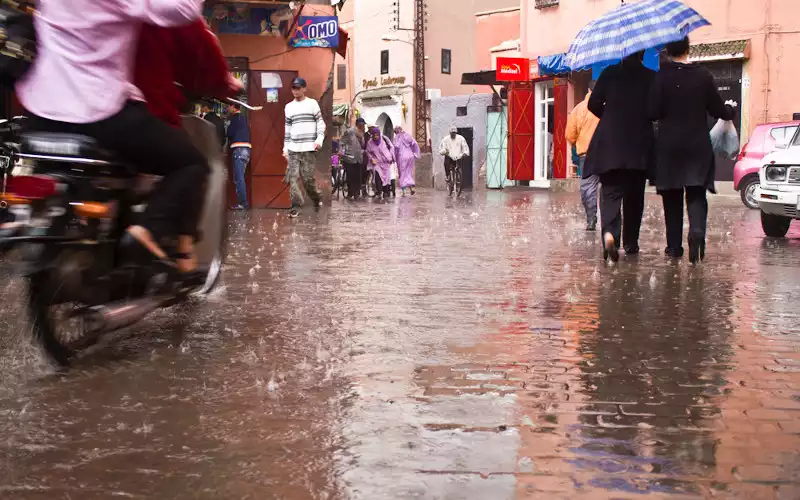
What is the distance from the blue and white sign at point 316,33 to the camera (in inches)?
763

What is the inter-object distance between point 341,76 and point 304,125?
46110 mm

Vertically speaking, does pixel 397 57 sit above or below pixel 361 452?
above

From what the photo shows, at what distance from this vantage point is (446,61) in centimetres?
5547

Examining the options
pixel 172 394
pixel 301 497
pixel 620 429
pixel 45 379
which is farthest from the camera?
pixel 45 379

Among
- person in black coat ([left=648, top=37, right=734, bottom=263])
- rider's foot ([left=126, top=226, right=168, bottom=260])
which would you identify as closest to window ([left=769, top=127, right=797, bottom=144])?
person in black coat ([left=648, top=37, right=734, bottom=263])

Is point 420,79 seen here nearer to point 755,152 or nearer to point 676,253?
point 755,152

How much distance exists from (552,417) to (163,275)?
2029 mm

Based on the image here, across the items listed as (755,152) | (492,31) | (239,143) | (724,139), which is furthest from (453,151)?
(724,139)

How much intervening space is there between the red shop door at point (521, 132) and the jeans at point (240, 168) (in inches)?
721

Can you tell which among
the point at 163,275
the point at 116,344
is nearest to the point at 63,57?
the point at 163,275

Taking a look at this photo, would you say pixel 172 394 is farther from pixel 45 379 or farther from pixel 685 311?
pixel 685 311

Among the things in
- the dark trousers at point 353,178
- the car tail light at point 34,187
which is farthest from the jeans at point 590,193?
the dark trousers at point 353,178

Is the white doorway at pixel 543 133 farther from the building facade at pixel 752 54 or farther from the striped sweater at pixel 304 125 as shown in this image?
the striped sweater at pixel 304 125

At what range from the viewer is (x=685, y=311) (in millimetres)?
6438
